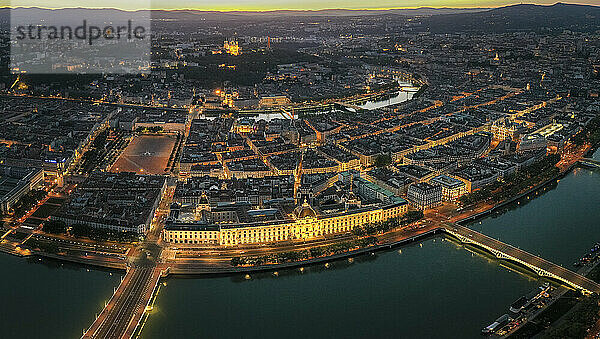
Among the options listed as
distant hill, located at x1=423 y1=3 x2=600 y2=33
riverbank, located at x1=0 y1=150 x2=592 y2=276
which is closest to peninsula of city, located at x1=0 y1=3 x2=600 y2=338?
riverbank, located at x1=0 y1=150 x2=592 y2=276

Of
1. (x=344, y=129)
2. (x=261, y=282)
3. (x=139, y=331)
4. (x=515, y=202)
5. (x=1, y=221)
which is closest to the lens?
(x=139, y=331)

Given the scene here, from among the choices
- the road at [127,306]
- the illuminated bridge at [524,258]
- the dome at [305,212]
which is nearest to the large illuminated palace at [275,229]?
the dome at [305,212]

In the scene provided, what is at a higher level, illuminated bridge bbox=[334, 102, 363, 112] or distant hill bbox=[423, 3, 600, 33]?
distant hill bbox=[423, 3, 600, 33]

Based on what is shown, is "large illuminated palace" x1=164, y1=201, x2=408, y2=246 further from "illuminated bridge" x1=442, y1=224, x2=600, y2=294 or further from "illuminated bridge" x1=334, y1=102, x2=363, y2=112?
"illuminated bridge" x1=334, y1=102, x2=363, y2=112

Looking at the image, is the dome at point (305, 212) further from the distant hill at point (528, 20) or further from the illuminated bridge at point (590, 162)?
the distant hill at point (528, 20)

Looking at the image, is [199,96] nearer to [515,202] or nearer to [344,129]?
[344,129]

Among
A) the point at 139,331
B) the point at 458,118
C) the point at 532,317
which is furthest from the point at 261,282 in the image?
the point at 458,118

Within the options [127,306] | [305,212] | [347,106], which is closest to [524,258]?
[305,212]
